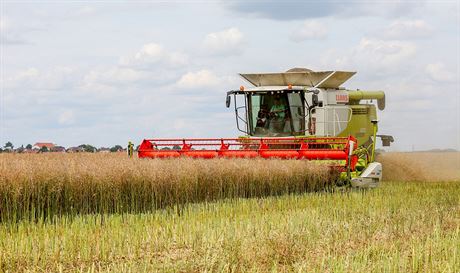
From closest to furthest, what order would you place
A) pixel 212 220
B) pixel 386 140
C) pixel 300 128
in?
pixel 212 220
pixel 300 128
pixel 386 140

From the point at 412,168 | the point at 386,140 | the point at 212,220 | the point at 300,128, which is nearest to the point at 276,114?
the point at 300,128

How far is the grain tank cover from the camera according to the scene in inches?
639

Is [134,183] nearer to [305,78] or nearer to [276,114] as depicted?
[276,114]

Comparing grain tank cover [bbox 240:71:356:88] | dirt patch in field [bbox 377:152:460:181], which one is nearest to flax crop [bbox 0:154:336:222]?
grain tank cover [bbox 240:71:356:88]

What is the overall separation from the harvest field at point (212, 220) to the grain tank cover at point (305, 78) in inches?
123

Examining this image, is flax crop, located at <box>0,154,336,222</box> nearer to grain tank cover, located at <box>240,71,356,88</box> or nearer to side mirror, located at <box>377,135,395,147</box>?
grain tank cover, located at <box>240,71,356,88</box>

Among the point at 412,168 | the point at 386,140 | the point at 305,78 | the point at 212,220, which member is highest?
the point at 305,78

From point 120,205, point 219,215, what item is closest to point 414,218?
point 219,215

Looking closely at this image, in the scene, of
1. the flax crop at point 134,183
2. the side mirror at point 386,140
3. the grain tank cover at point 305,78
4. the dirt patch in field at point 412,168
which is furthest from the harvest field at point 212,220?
the side mirror at point 386,140

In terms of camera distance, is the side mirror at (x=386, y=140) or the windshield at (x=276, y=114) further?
the side mirror at (x=386, y=140)

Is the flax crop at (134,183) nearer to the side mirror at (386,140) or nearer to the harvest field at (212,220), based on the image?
the harvest field at (212,220)

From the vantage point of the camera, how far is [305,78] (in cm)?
1638

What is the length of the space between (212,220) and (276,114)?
742cm

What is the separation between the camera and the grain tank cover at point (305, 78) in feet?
53.3
